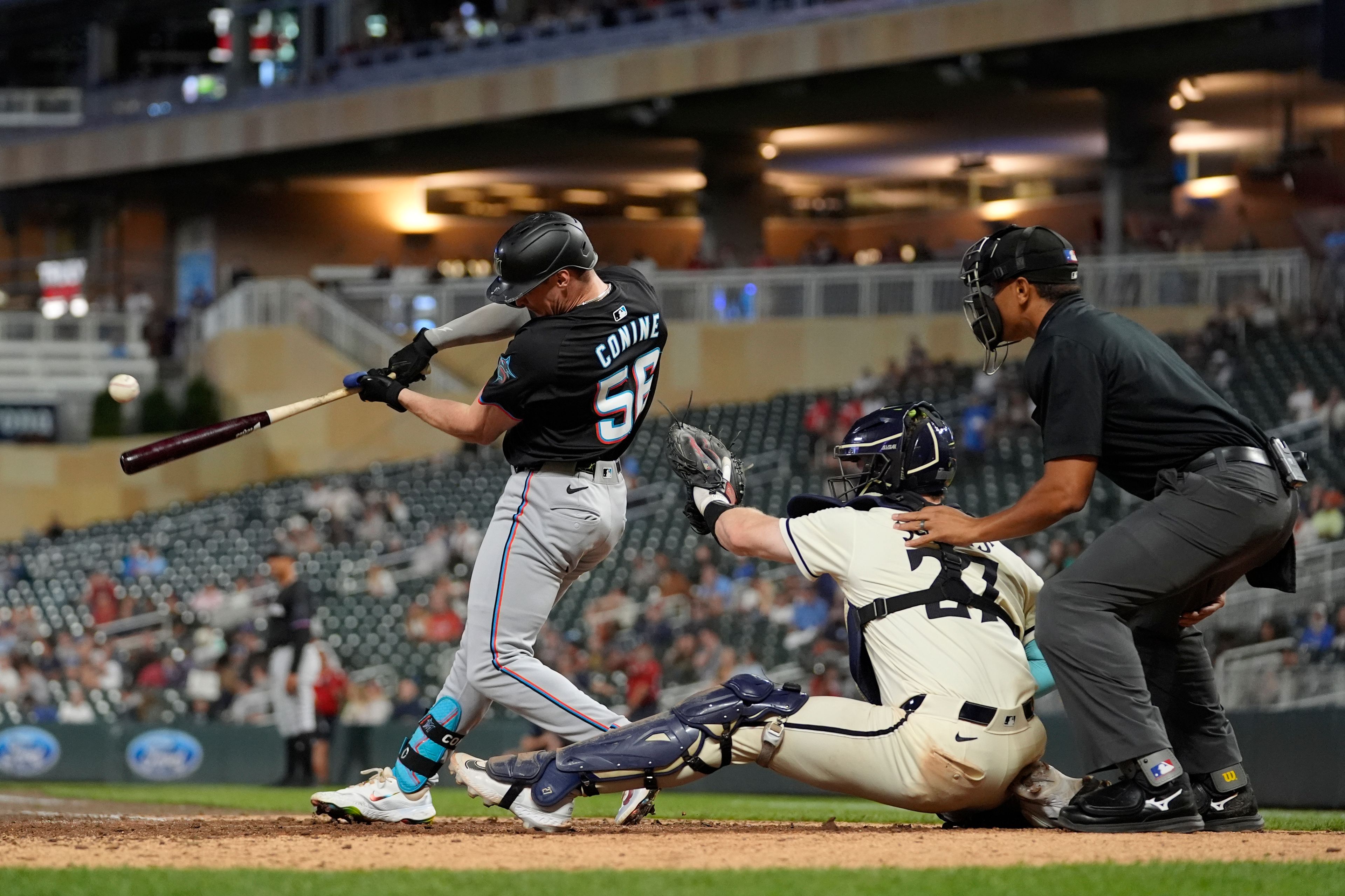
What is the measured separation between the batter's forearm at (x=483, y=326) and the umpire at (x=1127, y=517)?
1.54 meters

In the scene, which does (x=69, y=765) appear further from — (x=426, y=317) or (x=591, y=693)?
(x=426, y=317)

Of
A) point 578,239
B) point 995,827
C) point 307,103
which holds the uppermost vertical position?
point 307,103

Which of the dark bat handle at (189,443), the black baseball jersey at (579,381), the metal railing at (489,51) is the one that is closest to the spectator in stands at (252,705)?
the dark bat handle at (189,443)

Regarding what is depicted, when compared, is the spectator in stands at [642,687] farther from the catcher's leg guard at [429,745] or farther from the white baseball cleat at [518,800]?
the white baseball cleat at [518,800]

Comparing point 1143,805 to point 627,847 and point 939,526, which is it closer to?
point 939,526

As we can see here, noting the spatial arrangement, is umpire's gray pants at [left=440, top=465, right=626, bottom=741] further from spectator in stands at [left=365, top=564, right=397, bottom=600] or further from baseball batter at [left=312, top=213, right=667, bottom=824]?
spectator in stands at [left=365, top=564, right=397, bottom=600]

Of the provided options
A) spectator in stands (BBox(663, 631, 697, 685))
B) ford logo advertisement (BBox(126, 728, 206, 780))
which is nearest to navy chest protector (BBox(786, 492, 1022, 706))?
spectator in stands (BBox(663, 631, 697, 685))

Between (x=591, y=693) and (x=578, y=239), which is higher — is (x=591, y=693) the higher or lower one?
the lower one

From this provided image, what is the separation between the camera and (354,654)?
16.5m

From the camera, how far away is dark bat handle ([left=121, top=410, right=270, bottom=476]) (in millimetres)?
5922

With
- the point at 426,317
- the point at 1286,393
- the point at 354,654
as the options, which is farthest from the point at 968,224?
the point at 354,654

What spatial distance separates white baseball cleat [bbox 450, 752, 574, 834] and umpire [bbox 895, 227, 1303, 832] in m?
1.41

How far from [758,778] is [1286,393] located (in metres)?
7.14

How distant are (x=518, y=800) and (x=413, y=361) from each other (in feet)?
5.04
